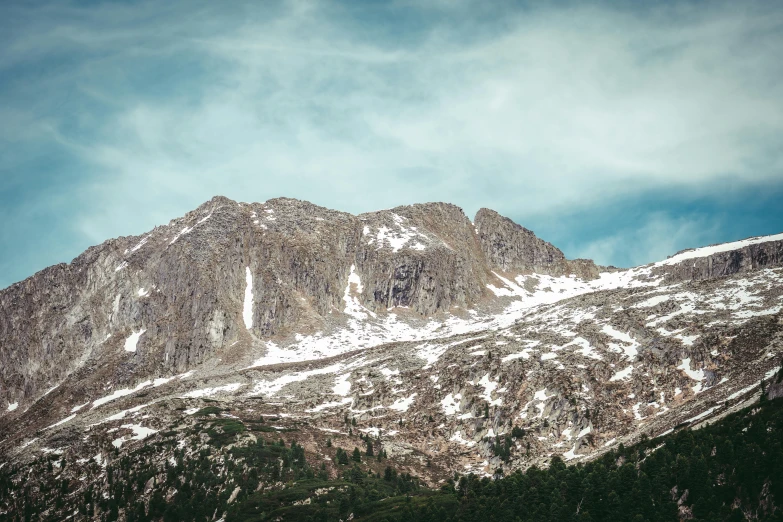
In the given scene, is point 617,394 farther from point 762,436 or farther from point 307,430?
point 307,430

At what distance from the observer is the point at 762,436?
101 meters

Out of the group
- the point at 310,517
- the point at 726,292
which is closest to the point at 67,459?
the point at 310,517

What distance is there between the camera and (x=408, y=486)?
136m

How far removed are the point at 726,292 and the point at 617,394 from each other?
193 ft

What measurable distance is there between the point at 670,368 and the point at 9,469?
152 metres

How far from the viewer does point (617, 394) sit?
147625 mm

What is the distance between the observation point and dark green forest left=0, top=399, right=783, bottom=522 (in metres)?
99.2

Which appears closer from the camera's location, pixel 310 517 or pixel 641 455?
pixel 641 455

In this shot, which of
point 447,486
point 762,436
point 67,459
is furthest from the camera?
point 67,459

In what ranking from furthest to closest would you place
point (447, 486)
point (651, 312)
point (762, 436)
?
point (651, 312), point (447, 486), point (762, 436)

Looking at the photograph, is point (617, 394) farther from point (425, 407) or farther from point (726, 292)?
point (726, 292)

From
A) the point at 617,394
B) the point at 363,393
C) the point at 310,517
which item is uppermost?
the point at 363,393

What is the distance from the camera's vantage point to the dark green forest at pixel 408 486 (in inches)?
3905

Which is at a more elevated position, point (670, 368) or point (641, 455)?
point (670, 368)
